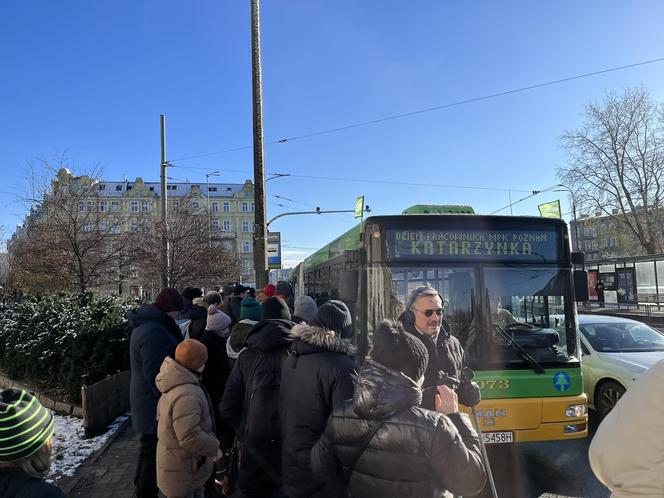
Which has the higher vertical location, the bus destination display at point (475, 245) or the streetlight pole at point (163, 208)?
the streetlight pole at point (163, 208)

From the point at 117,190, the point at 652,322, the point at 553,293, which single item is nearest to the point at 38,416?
the point at 553,293

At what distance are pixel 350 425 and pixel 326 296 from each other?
27.1ft

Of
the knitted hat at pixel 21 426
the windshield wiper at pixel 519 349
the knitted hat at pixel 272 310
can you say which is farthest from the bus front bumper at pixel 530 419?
the knitted hat at pixel 21 426

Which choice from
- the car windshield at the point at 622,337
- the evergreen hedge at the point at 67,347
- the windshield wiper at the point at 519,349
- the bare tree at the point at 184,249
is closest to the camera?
the windshield wiper at the point at 519,349

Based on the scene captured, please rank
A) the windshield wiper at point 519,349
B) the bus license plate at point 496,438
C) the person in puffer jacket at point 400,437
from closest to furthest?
the person in puffer jacket at point 400,437
the bus license plate at point 496,438
the windshield wiper at point 519,349

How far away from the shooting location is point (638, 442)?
148 centimetres

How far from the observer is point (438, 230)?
5680mm

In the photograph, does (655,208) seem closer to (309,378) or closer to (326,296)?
(326,296)

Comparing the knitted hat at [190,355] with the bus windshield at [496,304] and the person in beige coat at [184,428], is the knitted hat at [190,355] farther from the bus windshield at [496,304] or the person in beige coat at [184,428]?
the bus windshield at [496,304]

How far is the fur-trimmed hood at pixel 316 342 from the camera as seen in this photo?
9.41 feet

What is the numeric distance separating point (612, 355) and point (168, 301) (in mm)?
6874

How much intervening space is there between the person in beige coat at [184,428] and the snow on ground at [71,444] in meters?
2.31

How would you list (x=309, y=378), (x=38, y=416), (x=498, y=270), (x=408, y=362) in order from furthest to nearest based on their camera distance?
(x=498, y=270) < (x=309, y=378) < (x=408, y=362) < (x=38, y=416)

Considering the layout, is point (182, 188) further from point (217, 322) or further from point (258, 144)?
point (217, 322)
